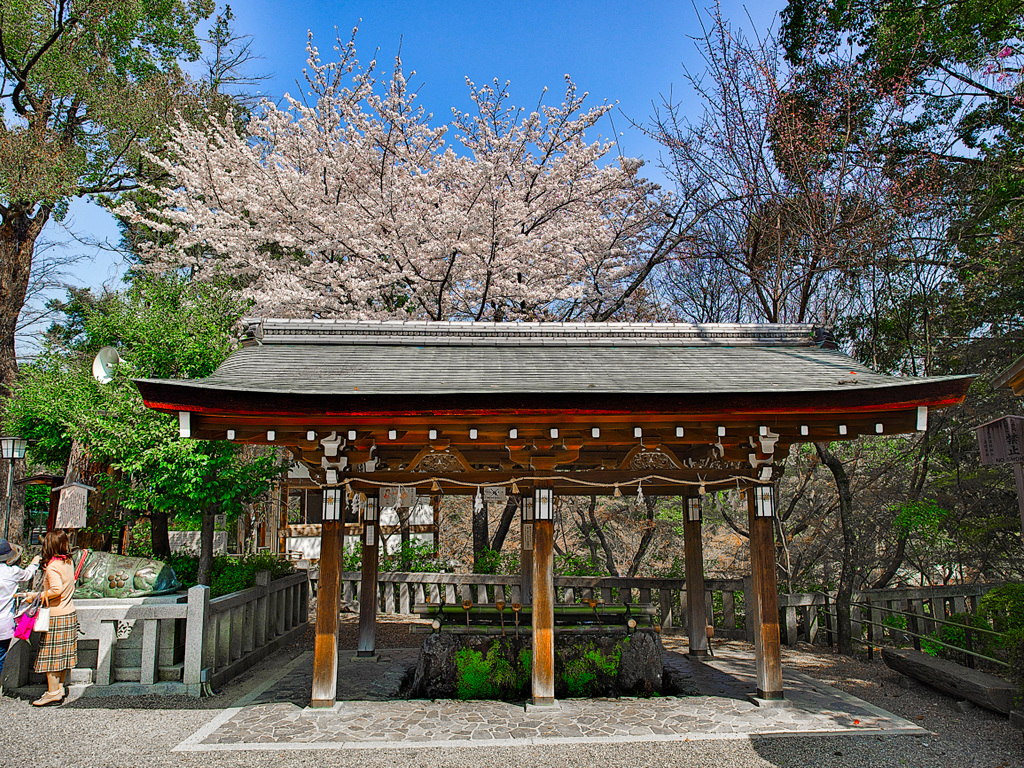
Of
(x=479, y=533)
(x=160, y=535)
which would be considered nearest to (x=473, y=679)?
(x=160, y=535)

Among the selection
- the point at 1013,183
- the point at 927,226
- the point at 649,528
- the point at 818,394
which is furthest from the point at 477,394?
the point at 1013,183

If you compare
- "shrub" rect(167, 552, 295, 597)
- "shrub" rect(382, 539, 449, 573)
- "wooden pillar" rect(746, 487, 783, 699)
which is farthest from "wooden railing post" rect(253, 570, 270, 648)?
"wooden pillar" rect(746, 487, 783, 699)

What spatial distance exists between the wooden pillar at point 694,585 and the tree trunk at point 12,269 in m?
14.9

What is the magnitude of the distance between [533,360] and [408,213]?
6.27 m

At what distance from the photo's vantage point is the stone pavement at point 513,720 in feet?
16.5

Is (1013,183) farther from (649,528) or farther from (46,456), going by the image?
(46,456)

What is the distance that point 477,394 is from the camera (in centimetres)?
516

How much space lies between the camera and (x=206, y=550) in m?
7.50

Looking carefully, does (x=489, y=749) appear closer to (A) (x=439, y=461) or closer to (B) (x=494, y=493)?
(A) (x=439, y=461)

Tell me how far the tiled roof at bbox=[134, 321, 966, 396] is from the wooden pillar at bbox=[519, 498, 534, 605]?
1675 mm

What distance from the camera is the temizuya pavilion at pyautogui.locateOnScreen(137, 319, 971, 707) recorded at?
17.1 ft

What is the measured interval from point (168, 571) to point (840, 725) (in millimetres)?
6867

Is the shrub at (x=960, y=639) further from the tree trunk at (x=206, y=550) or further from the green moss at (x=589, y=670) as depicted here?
the tree trunk at (x=206, y=550)

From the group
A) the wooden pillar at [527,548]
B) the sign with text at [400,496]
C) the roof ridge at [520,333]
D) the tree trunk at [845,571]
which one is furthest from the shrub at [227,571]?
the tree trunk at [845,571]
